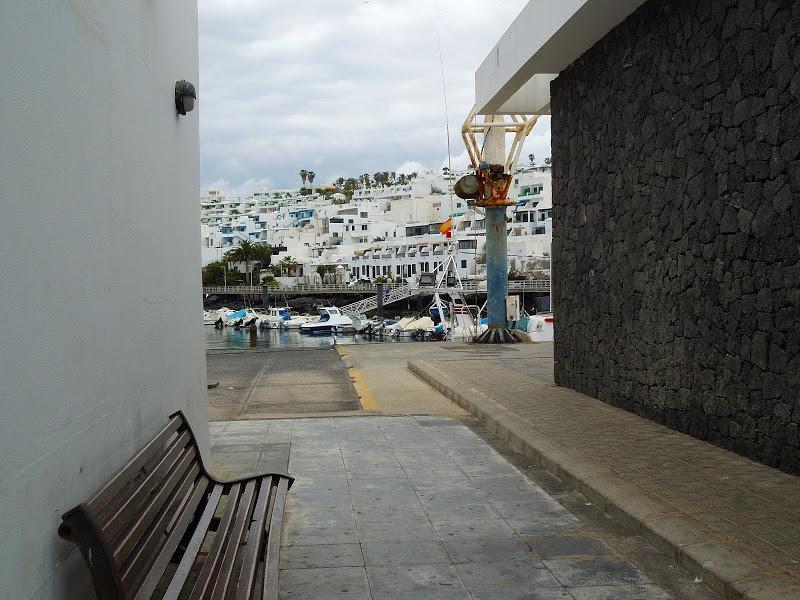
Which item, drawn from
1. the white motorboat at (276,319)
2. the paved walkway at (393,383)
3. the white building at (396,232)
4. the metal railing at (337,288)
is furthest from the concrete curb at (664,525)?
the white motorboat at (276,319)

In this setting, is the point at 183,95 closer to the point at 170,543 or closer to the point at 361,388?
the point at 170,543

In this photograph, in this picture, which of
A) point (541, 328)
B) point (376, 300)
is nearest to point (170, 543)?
point (541, 328)

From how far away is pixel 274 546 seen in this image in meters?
4.16

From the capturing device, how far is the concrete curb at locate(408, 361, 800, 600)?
4.06 m

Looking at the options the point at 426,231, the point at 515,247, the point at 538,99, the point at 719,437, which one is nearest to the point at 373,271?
the point at 426,231

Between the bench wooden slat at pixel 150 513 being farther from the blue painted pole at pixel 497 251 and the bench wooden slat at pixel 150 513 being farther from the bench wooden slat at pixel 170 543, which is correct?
the blue painted pole at pixel 497 251

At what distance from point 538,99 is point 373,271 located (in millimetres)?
81499

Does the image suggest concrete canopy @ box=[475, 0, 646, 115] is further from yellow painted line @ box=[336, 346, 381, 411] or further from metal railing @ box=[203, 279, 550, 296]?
metal railing @ box=[203, 279, 550, 296]

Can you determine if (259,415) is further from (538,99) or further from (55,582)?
(538,99)

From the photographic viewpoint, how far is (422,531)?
5398mm

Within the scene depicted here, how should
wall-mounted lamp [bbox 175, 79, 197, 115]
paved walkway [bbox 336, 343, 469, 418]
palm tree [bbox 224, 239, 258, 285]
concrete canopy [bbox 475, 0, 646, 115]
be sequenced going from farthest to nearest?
palm tree [bbox 224, 239, 258, 285] < paved walkway [bbox 336, 343, 469, 418] < concrete canopy [bbox 475, 0, 646, 115] < wall-mounted lamp [bbox 175, 79, 197, 115]

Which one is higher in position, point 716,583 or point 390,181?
point 390,181

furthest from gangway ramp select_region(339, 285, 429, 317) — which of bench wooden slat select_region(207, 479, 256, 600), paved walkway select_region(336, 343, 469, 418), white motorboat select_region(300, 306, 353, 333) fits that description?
bench wooden slat select_region(207, 479, 256, 600)

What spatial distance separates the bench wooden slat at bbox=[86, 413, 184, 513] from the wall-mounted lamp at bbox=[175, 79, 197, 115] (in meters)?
2.07
